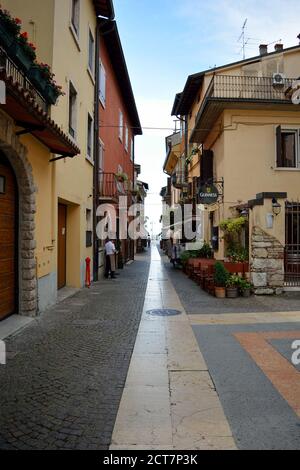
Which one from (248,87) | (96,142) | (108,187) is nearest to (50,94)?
(96,142)

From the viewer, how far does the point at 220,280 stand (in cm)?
1093

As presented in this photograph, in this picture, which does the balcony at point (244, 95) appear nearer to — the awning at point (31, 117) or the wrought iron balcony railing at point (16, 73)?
the awning at point (31, 117)

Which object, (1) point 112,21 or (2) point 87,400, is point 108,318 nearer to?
(2) point 87,400

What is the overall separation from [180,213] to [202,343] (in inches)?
770

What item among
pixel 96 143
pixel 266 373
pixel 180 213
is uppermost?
pixel 96 143

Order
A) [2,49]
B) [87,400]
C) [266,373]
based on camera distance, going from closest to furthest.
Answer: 1. [87,400]
2. [266,373]
3. [2,49]

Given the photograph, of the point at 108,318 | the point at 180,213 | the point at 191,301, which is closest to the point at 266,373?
the point at 108,318

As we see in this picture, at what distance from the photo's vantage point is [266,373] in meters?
4.86

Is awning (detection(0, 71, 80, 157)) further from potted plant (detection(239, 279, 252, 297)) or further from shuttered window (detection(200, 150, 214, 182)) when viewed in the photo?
shuttered window (detection(200, 150, 214, 182))

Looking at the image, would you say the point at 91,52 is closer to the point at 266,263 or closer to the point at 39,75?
the point at 39,75

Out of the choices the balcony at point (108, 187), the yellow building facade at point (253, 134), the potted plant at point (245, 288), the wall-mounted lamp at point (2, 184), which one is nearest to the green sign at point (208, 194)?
the yellow building facade at point (253, 134)
